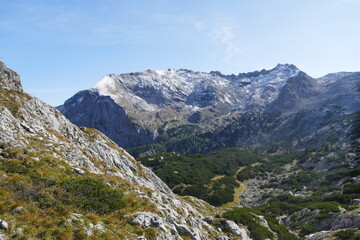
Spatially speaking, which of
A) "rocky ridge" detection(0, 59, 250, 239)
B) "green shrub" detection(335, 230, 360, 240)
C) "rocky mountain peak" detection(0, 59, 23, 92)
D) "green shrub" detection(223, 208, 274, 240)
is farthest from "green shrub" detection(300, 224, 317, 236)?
"rocky mountain peak" detection(0, 59, 23, 92)

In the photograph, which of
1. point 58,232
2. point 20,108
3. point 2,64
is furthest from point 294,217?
point 2,64

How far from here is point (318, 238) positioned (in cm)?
2564

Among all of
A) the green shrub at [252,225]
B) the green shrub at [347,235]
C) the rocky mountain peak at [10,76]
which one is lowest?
the green shrub at [252,225]

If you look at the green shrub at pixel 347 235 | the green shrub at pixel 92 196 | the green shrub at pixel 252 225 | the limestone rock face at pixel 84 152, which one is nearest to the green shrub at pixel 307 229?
the green shrub at pixel 252 225

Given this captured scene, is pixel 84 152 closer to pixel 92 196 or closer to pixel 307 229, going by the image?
pixel 92 196

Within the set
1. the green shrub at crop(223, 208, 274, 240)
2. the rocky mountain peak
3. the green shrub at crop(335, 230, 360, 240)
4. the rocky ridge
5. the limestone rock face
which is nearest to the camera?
the rocky ridge

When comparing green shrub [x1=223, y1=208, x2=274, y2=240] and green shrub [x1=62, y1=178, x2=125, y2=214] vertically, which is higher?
green shrub [x1=62, y1=178, x2=125, y2=214]

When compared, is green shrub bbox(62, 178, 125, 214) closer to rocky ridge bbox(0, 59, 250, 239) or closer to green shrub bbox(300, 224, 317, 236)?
rocky ridge bbox(0, 59, 250, 239)

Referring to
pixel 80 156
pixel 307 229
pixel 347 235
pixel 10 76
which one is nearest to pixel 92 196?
pixel 80 156

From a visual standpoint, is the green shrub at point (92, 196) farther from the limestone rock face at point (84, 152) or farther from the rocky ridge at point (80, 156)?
the limestone rock face at point (84, 152)

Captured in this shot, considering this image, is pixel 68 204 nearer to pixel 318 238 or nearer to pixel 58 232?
pixel 58 232

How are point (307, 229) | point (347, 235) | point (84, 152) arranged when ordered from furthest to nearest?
point (307, 229)
point (84, 152)
point (347, 235)

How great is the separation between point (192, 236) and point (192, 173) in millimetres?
77473

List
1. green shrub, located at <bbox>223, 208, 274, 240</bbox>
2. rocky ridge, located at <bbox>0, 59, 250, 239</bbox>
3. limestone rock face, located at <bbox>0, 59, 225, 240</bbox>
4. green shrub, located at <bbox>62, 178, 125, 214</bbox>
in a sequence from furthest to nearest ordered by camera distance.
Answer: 1. green shrub, located at <bbox>223, 208, 274, 240</bbox>
2. limestone rock face, located at <bbox>0, 59, 225, 240</bbox>
3. rocky ridge, located at <bbox>0, 59, 250, 239</bbox>
4. green shrub, located at <bbox>62, 178, 125, 214</bbox>
